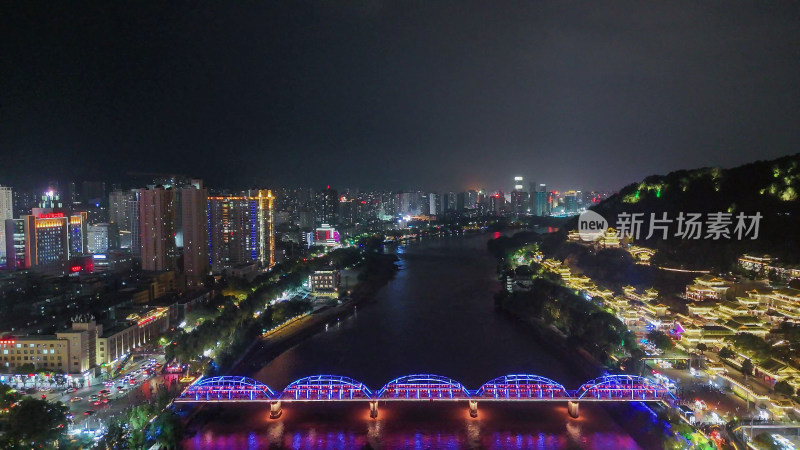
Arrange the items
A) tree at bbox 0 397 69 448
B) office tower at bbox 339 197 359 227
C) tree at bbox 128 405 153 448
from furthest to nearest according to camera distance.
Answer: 1. office tower at bbox 339 197 359 227
2. tree at bbox 128 405 153 448
3. tree at bbox 0 397 69 448

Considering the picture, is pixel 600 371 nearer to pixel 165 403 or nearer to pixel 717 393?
Answer: pixel 717 393

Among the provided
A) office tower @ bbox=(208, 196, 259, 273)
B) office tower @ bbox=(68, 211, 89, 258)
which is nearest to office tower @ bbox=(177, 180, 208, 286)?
office tower @ bbox=(208, 196, 259, 273)

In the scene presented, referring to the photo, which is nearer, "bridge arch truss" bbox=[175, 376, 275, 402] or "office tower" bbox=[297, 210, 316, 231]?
"bridge arch truss" bbox=[175, 376, 275, 402]

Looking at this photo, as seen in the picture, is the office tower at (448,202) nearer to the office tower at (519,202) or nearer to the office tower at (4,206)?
the office tower at (519,202)

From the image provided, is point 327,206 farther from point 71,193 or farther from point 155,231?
point 155,231

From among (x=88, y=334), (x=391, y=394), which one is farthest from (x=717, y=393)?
(x=88, y=334)

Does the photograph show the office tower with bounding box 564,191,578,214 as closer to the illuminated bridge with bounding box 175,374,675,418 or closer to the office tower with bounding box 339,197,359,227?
the office tower with bounding box 339,197,359,227

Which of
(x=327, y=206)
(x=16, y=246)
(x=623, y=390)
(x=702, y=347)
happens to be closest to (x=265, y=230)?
(x=16, y=246)

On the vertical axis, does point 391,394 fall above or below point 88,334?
below
